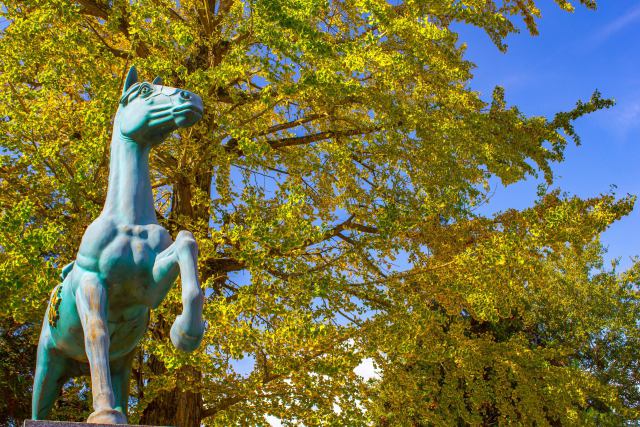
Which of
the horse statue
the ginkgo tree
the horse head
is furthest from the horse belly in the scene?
the ginkgo tree

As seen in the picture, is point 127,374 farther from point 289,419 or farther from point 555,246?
point 555,246

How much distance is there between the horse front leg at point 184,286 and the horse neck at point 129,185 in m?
0.47

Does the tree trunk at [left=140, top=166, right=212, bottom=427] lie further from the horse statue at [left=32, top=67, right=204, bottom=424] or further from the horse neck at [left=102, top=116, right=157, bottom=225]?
the horse neck at [left=102, top=116, right=157, bottom=225]

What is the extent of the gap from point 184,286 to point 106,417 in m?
0.93

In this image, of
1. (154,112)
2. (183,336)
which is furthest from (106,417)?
(154,112)

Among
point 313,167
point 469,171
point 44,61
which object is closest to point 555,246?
point 469,171

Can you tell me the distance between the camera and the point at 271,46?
1019 centimetres

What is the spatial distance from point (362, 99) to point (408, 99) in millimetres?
1274

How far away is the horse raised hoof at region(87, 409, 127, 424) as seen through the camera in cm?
371

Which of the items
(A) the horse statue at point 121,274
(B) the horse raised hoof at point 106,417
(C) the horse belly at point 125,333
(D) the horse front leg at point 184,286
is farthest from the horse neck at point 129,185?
(B) the horse raised hoof at point 106,417

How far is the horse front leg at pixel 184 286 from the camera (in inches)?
139

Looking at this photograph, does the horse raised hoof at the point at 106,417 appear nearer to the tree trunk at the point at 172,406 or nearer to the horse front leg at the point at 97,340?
the horse front leg at the point at 97,340

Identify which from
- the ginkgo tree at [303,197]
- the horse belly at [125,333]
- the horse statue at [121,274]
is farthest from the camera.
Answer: the ginkgo tree at [303,197]

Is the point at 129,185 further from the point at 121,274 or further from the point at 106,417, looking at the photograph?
the point at 106,417
